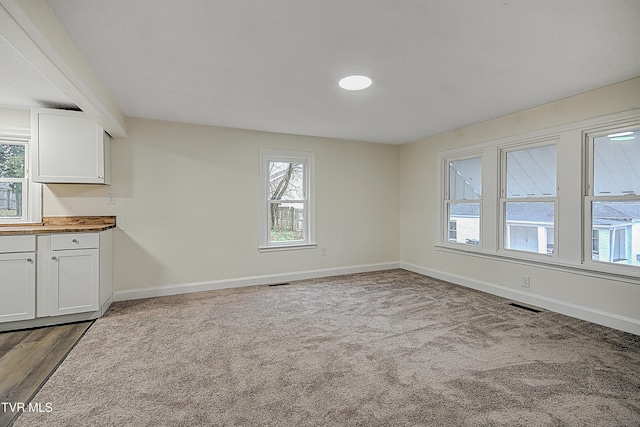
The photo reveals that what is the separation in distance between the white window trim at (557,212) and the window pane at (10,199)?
18.1 ft

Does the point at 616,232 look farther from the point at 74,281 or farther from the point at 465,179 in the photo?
the point at 74,281

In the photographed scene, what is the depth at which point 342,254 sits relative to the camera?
545 centimetres

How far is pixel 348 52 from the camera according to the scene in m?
2.37

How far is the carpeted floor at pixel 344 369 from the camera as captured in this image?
5.89ft

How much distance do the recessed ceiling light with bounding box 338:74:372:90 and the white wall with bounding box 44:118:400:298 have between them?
2096 mm

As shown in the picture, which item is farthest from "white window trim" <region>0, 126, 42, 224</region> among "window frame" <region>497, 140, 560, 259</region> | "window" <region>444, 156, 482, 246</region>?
"window frame" <region>497, 140, 560, 259</region>

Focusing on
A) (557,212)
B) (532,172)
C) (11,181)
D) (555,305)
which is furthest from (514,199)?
(11,181)

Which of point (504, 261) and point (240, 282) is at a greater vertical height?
point (504, 261)

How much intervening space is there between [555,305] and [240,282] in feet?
12.8

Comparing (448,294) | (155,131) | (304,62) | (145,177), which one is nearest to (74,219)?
(145,177)

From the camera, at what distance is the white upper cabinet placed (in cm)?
337

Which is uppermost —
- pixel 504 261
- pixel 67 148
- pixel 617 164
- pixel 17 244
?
pixel 67 148

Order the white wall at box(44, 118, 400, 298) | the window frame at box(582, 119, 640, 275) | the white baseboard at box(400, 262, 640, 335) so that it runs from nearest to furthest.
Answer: the white baseboard at box(400, 262, 640, 335) < the window frame at box(582, 119, 640, 275) < the white wall at box(44, 118, 400, 298)

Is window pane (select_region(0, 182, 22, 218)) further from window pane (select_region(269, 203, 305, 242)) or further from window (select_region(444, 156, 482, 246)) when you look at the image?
window (select_region(444, 156, 482, 246))
